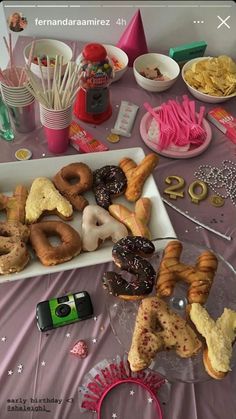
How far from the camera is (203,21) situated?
1433mm

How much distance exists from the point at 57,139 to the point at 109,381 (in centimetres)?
60

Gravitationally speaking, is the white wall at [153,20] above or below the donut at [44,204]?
above

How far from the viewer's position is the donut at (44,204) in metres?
0.89

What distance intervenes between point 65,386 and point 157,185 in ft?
1.72

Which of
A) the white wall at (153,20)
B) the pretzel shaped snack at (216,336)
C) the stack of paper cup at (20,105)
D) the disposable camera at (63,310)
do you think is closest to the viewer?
the pretzel shaped snack at (216,336)

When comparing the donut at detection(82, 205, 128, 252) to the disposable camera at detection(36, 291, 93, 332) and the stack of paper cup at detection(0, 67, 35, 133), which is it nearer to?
the disposable camera at detection(36, 291, 93, 332)

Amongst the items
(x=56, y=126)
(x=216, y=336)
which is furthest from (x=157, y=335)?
(x=56, y=126)

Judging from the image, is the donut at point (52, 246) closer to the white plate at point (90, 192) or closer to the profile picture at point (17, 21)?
the white plate at point (90, 192)

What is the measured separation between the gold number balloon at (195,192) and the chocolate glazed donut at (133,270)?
0.27 m

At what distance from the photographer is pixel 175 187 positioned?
1.01 m

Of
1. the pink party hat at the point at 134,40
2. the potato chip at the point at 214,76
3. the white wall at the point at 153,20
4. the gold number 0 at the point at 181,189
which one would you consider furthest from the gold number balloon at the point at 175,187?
the white wall at the point at 153,20

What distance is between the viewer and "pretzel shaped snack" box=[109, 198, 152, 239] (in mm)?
875

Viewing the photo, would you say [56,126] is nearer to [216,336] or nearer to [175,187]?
[175,187]

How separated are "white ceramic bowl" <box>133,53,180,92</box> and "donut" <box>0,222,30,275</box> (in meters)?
0.64
